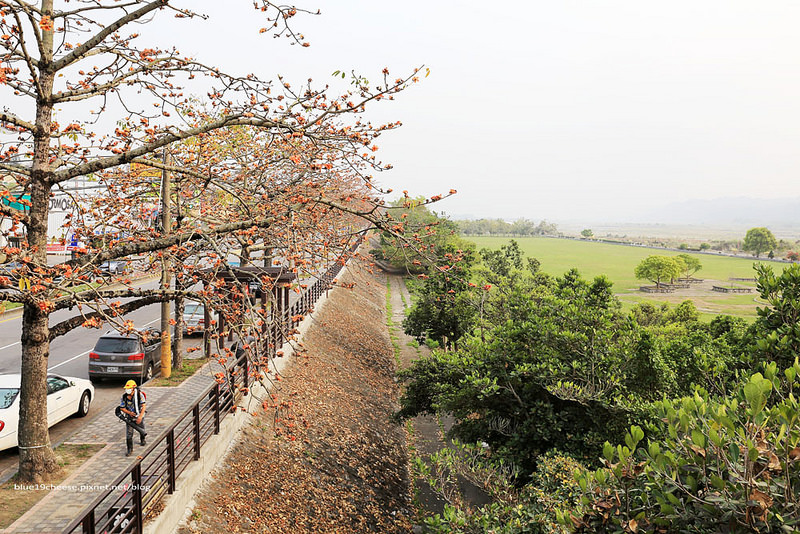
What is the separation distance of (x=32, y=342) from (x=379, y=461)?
984cm

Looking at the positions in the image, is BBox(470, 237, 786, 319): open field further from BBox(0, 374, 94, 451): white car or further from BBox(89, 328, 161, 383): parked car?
BBox(0, 374, 94, 451): white car

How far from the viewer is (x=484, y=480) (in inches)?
370

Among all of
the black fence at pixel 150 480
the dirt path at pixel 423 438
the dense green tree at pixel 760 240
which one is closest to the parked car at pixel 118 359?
the black fence at pixel 150 480

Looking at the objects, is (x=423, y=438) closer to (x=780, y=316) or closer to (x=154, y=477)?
(x=154, y=477)

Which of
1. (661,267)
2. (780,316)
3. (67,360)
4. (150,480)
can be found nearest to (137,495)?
(150,480)

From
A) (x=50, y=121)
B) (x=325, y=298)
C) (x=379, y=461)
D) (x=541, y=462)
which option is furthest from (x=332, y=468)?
(x=325, y=298)

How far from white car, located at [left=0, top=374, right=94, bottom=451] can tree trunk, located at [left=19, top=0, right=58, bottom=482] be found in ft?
6.42

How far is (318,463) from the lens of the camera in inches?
486

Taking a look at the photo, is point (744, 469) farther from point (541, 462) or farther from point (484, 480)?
point (484, 480)

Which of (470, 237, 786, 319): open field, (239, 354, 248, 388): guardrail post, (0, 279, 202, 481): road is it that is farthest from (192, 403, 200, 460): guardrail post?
(470, 237, 786, 319): open field

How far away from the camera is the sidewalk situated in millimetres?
7426

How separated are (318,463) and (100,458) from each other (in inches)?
187

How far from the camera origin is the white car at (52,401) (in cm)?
992

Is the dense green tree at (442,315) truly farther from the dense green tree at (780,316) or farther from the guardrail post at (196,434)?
the dense green tree at (780,316)
